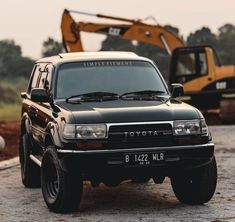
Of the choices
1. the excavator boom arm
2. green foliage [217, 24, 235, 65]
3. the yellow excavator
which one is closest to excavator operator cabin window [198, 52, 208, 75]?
the yellow excavator

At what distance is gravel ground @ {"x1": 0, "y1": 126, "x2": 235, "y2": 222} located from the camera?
7.78m

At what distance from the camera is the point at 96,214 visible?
26.2 feet

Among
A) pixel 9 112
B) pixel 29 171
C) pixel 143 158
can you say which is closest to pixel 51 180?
pixel 143 158

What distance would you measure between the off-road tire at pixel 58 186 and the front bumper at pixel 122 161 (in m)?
0.14

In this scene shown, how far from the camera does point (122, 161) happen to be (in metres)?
7.65

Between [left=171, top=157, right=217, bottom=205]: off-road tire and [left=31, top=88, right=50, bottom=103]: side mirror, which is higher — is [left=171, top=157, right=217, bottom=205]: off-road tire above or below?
below

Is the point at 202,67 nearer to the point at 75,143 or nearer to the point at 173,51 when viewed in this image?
the point at 173,51

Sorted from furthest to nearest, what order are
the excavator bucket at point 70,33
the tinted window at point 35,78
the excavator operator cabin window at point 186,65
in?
the excavator bucket at point 70,33 < the excavator operator cabin window at point 186,65 < the tinted window at point 35,78

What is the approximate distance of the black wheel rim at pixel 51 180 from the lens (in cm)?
823

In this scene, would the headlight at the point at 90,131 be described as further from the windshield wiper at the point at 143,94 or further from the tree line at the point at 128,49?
the tree line at the point at 128,49

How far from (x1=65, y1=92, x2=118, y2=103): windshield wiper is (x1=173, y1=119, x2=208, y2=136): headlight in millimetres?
1133

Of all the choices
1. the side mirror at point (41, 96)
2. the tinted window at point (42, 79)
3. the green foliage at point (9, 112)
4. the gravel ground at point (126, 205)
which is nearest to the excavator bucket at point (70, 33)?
the green foliage at point (9, 112)

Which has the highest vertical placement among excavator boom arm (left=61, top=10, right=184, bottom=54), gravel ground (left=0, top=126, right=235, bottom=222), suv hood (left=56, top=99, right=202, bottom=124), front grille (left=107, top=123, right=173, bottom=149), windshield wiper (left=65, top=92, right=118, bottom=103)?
excavator boom arm (left=61, top=10, right=184, bottom=54)

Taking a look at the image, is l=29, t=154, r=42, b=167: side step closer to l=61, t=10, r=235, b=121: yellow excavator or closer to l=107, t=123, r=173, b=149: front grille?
l=107, t=123, r=173, b=149: front grille
